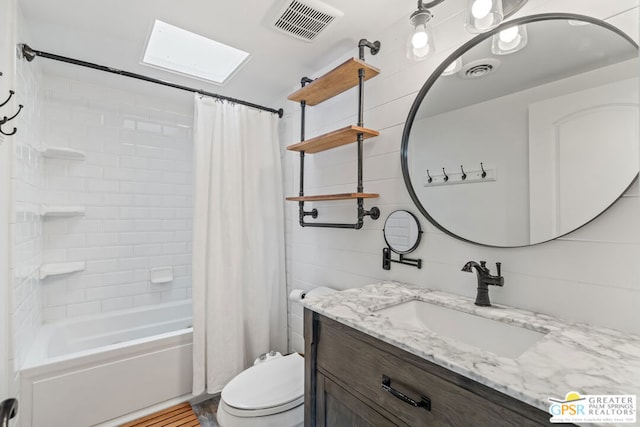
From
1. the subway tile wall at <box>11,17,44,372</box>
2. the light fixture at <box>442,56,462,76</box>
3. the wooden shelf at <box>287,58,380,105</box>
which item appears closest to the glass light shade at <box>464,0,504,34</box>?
the light fixture at <box>442,56,462,76</box>

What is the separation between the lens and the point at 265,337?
2.15 m

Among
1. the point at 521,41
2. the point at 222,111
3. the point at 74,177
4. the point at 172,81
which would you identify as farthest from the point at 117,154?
the point at 521,41

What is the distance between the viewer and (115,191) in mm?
2379

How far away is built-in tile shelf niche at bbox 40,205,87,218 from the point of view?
1.98m

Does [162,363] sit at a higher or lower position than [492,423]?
lower

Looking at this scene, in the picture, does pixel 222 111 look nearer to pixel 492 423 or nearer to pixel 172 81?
pixel 172 81

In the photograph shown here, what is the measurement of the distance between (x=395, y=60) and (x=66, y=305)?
9.26ft

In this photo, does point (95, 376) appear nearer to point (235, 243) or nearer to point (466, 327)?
point (235, 243)

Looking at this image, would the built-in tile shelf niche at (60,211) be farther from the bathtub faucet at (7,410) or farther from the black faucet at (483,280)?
the black faucet at (483,280)

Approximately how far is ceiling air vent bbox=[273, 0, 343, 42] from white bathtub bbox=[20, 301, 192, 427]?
76.9 inches

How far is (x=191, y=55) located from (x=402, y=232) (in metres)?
1.79

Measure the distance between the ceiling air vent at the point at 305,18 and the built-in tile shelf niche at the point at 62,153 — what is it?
5.62 feet

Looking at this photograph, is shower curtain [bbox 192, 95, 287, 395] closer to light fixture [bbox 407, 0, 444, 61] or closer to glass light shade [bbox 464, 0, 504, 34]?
light fixture [bbox 407, 0, 444, 61]

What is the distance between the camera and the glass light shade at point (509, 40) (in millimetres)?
1044
